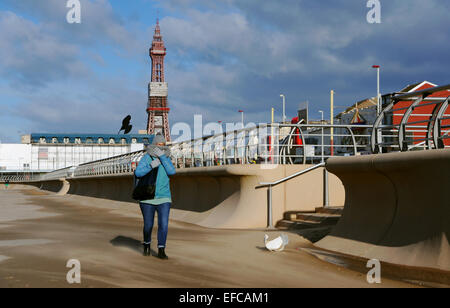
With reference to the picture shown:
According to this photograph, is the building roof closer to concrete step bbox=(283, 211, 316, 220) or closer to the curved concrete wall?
concrete step bbox=(283, 211, 316, 220)

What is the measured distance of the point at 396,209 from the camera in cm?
741

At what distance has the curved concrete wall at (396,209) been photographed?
20.8 ft

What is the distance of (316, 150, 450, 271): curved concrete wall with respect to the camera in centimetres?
634

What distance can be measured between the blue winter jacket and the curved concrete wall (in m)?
2.92

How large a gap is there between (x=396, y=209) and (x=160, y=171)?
3.39 metres

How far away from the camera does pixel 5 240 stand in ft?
29.3

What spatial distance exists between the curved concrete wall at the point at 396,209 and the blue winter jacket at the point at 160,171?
9.57 feet

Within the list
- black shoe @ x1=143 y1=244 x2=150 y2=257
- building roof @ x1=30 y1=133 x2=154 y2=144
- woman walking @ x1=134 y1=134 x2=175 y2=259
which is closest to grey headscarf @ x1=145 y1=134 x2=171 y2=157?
woman walking @ x1=134 y1=134 x2=175 y2=259

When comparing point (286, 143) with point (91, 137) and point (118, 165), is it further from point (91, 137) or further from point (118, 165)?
point (91, 137)

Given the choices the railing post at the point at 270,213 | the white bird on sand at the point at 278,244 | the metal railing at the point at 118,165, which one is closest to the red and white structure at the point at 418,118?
the white bird on sand at the point at 278,244

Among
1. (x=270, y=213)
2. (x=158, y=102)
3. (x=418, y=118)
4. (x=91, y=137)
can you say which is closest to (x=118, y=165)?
(x=270, y=213)
